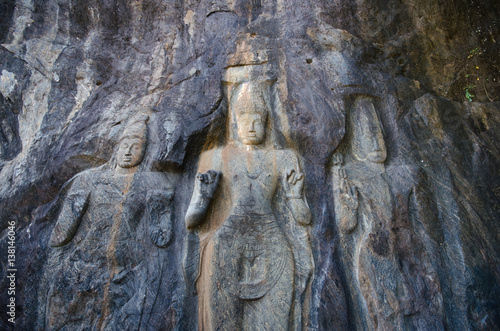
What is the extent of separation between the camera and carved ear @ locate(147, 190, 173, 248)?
4215 millimetres

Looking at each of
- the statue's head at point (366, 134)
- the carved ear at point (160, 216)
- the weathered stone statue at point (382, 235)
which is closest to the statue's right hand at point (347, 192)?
the weathered stone statue at point (382, 235)

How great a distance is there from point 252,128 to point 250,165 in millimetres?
491

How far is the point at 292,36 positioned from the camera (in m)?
5.00

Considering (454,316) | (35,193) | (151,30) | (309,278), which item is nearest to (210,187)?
(309,278)

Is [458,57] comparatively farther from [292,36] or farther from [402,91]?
[292,36]

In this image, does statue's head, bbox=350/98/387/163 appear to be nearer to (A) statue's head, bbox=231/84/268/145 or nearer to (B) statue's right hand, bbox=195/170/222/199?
(A) statue's head, bbox=231/84/268/145

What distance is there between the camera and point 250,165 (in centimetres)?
447

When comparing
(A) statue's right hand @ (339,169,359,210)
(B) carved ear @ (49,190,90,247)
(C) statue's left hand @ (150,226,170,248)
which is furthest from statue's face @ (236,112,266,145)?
(B) carved ear @ (49,190,90,247)

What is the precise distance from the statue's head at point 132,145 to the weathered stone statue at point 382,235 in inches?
99.6

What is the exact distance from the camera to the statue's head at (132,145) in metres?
4.52

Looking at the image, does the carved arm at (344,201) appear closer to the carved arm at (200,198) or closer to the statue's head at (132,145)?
the carved arm at (200,198)

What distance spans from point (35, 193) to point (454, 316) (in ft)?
17.9

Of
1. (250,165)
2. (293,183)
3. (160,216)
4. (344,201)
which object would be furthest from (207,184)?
(344,201)

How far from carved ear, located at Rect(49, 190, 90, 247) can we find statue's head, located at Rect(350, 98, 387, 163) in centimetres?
357
